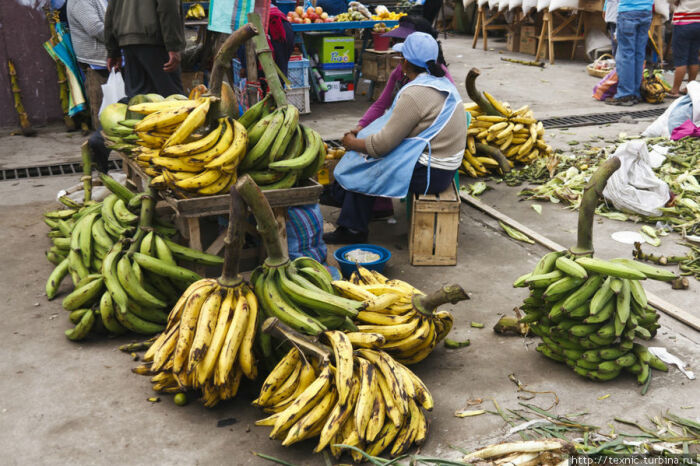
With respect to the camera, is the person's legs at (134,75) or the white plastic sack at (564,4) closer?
the person's legs at (134,75)

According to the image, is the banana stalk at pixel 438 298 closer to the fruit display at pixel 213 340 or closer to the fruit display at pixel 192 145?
the fruit display at pixel 213 340

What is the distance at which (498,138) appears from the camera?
275 inches

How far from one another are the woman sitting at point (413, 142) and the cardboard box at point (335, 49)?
5.31 meters

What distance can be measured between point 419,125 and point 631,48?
21.3ft

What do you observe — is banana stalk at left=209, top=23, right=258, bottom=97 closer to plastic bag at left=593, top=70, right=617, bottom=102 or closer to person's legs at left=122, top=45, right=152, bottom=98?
person's legs at left=122, top=45, right=152, bottom=98

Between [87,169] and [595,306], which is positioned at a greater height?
[87,169]

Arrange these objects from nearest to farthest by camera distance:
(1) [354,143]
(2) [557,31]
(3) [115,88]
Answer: (1) [354,143] → (3) [115,88] → (2) [557,31]

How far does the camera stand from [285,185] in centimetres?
395

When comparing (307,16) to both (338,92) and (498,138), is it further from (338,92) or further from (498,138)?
(498,138)

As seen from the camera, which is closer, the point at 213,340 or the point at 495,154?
the point at 213,340

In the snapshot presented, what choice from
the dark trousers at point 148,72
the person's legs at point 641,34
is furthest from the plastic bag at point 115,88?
the person's legs at point 641,34

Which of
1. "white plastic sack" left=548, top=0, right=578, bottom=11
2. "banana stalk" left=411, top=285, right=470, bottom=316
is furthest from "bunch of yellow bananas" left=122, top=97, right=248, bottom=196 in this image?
"white plastic sack" left=548, top=0, right=578, bottom=11

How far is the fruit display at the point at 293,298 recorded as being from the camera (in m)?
2.99

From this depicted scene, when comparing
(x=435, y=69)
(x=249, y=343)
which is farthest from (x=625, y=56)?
(x=249, y=343)
